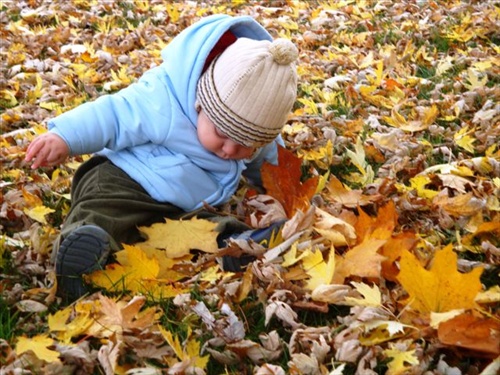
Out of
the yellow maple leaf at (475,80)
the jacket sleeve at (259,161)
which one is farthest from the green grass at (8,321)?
the yellow maple leaf at (475,80)

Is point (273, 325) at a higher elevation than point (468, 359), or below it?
below

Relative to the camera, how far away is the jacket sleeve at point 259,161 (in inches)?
113

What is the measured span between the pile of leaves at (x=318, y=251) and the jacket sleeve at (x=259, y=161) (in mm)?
147

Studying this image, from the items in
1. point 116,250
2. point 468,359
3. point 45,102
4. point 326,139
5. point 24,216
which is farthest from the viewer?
point 45,102

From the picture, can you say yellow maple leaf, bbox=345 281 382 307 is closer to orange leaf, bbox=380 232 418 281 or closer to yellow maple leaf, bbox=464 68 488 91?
orange leaf, bbox=380 232 418 281

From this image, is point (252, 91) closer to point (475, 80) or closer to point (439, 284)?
point (439, 284)

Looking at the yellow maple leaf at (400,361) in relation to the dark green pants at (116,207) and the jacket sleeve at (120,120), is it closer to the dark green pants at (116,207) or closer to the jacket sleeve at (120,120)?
the dark green pants at (116,207)

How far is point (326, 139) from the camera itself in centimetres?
334

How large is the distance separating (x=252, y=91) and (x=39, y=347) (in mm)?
1149

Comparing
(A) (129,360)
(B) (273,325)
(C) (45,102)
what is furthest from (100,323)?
(C) (45,102)

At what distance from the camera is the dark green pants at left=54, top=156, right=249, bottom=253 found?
2305mm

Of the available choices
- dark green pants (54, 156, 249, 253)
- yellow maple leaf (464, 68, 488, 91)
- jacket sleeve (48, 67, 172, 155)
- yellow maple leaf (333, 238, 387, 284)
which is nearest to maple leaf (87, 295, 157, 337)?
dark green pants (54, 156, 249, 253)

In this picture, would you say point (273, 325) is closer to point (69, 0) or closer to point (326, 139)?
point (326, 139)

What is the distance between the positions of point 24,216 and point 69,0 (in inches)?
163
